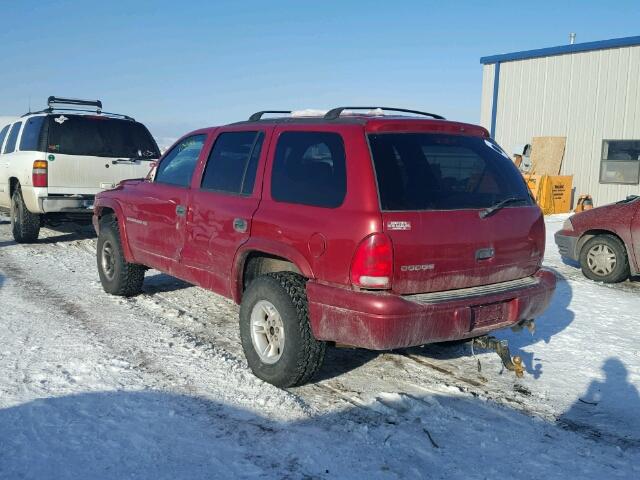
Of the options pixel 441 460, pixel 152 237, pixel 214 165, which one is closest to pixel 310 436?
pixel 441 460

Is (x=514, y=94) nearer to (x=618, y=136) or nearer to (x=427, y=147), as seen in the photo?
(x=618, y=136)

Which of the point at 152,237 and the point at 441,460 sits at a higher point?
the point at 152,237

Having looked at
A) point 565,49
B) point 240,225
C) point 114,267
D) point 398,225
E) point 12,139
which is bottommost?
point 114,267

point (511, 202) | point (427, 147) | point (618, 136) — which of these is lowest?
point (511, 202)

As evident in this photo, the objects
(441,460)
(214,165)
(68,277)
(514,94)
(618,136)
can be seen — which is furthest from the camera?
(514,94)

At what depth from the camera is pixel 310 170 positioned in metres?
4.16

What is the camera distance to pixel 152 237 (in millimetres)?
5738

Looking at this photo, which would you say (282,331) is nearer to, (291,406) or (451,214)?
(291,406)

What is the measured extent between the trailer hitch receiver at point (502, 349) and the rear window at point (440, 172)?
3.24 feet

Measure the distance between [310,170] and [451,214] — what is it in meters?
0.99

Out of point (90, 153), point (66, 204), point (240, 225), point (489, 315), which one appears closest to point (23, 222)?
point (66, 204)

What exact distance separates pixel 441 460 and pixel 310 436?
74cm

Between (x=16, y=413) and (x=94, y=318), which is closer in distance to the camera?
(x=16, y=413)

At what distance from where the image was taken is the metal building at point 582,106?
52.7 feet
